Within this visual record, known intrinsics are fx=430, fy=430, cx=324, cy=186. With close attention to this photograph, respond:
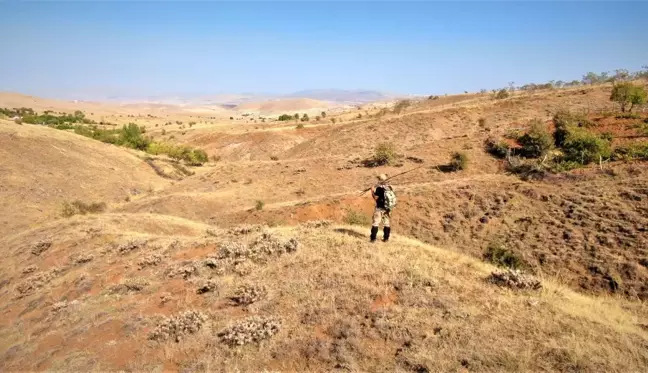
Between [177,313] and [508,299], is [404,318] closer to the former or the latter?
[508,299]

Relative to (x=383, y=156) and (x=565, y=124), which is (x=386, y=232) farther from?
(x=565, y=124)

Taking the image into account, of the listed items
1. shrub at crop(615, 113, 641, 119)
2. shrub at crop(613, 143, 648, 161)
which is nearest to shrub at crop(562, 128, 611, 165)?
shrub at crop(613, 143, 648, 161)

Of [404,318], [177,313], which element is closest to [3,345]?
[177,313]

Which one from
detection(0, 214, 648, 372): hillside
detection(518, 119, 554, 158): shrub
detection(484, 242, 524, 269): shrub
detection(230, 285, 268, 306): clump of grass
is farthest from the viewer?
detection(518, 119, 554, 158): shrub

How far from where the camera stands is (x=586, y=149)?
67.7 ft

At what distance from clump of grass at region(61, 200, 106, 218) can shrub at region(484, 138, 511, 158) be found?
76.4 ft

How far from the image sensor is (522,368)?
19.7ft

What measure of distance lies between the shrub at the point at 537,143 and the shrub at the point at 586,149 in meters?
1.80

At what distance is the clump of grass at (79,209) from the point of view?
73.8ft

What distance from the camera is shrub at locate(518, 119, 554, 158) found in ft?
77.4

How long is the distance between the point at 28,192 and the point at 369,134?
25456 mm

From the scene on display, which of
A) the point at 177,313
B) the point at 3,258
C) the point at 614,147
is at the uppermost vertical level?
the point at 614,147

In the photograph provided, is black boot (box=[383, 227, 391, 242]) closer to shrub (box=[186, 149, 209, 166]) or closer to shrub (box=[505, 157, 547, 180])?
shrub (box=[505, 157, 547, 180])

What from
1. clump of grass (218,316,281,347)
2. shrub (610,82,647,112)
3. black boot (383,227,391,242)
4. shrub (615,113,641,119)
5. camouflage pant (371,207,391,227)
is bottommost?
clump of grass (218,316,281,347)
